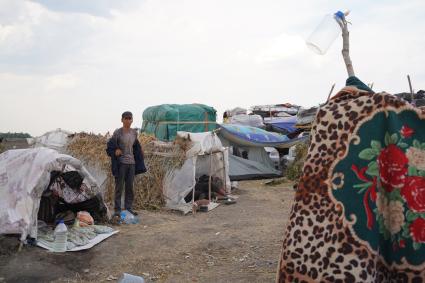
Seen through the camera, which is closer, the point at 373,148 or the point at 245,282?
the point at 373,148

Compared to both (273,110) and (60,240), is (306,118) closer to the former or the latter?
(273,110)

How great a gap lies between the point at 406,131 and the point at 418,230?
1.54 ft

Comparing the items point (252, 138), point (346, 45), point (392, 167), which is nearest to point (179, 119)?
point (252, 138)

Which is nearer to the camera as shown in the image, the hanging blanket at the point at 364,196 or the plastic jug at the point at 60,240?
the hanging blanket at the point at 364,196

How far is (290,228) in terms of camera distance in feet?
7.20

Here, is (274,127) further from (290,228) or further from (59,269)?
(290,228)

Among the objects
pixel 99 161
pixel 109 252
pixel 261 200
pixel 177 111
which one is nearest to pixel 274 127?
pixel 177 111

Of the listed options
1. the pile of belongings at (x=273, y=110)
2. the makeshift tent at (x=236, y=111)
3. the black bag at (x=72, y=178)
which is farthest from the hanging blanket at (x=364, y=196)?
the pile of belongings at (x=273, y=110)

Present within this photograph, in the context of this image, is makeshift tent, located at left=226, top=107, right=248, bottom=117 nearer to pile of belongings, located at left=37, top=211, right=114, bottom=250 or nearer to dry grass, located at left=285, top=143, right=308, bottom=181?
dry grass, located at left=285, top=143, right=308, bottom=181

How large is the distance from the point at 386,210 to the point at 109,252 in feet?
14.5

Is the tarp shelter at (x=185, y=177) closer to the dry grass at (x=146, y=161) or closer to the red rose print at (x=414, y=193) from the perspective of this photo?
the dry grass at (x=146, y=161)

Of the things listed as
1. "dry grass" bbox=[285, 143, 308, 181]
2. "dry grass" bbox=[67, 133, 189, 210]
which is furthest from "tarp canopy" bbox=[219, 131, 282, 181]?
"dry grass" bbox=[67, 133, 189, 210]

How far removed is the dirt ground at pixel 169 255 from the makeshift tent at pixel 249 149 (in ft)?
22.3

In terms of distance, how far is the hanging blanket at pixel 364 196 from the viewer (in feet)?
6.87
